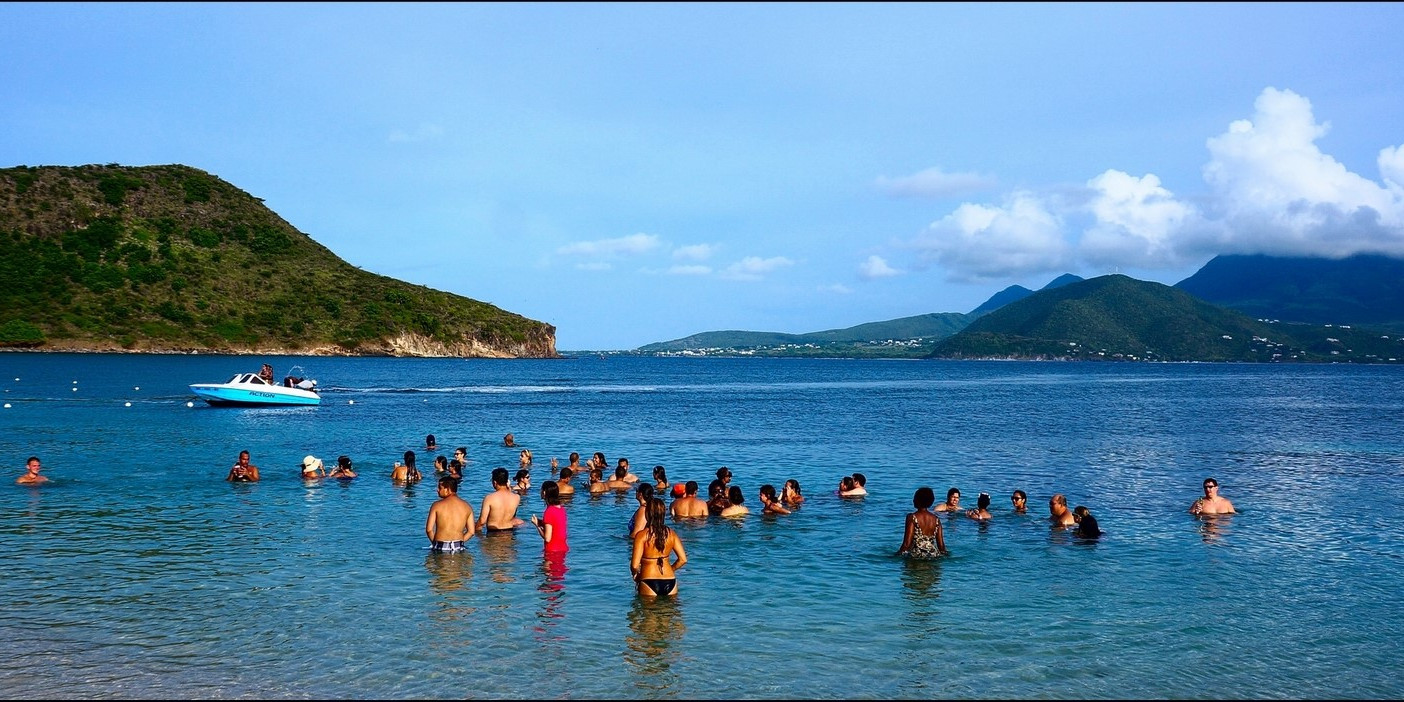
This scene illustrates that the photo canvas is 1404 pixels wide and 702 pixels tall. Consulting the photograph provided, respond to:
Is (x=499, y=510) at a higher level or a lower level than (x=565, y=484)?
higher

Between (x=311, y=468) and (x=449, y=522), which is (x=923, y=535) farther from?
(x=311, y=468)

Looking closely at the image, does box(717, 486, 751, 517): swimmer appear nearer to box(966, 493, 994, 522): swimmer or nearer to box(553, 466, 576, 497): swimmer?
box(553, 466, 576, 497): swimmer

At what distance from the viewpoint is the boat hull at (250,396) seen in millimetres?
67188

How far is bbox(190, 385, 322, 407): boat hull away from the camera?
67.2 meters

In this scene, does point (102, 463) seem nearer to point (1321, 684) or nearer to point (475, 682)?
point (475, 682)

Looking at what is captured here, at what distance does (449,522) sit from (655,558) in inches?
224

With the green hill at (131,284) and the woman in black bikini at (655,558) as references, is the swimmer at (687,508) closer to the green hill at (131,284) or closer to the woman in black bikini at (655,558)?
the woman in black bikini at (655,558)

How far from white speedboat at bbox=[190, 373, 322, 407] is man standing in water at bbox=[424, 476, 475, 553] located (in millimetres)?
54985

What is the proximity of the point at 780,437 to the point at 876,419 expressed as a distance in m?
16.3

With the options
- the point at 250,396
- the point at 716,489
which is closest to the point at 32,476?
the point at 716,489

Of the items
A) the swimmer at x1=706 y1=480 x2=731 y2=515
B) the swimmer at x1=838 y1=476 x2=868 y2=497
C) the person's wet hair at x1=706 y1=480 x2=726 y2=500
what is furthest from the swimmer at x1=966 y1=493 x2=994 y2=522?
the person's wet hair at x1=706 y1=480 x2=726 y2=500

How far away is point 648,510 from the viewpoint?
15.1m

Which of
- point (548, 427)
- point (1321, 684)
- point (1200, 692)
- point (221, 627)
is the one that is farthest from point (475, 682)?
point (548, 427)

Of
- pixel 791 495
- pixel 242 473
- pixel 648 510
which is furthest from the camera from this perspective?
pixel 242 473
